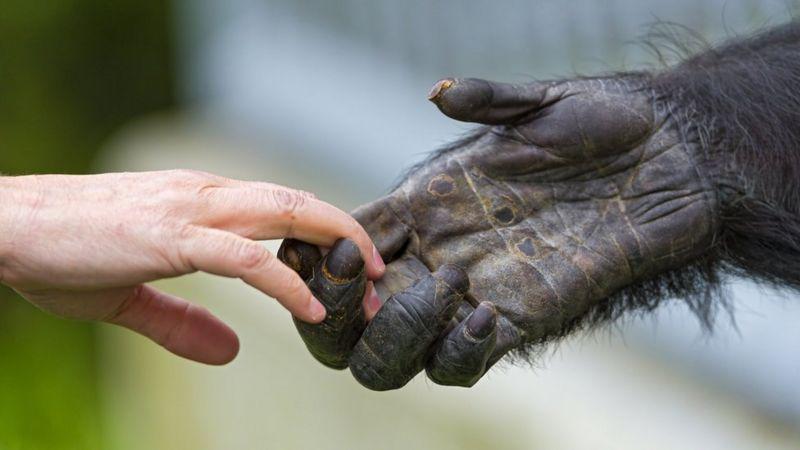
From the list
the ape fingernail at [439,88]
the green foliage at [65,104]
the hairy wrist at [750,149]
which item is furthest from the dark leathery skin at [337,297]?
the green foliage at [65,104]

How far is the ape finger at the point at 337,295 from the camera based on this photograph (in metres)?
1.62

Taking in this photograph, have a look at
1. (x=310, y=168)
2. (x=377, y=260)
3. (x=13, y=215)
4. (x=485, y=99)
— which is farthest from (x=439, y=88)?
(x=310, y=168)

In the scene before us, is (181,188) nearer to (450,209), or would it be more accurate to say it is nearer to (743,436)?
(450,209)

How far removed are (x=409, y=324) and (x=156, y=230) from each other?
1.28 ft

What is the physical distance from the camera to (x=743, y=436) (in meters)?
3.27

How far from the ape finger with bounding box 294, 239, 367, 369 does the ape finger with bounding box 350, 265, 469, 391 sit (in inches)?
1.1

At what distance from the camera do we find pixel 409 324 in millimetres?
1640

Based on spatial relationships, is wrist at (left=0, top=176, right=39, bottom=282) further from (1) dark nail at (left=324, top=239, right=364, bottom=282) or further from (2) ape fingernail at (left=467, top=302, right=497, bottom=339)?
(2) ape fingernail at (left=467, top=302, right=497, bottom=339)

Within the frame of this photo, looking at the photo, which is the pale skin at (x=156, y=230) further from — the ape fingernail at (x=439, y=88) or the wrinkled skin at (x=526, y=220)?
the ape fingernail at (x=439, y=88)

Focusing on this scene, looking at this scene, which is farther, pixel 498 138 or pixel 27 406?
pixel 27 406

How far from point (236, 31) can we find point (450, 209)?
3.86 meters

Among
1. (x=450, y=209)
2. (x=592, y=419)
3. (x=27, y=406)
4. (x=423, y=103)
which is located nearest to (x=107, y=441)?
(x=27, y=406)

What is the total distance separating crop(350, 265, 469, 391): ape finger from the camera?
164 centimetres

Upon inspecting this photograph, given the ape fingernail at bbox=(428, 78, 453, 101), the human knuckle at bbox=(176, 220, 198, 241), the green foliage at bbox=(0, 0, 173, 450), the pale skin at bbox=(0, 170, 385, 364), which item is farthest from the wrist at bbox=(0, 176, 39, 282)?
the green foliage at bbox=(0, 0, 173, 450)
